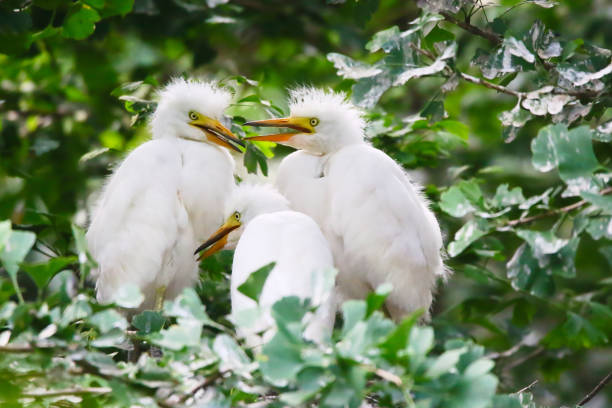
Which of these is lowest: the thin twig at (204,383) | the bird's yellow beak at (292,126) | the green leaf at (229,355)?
the bird's yellow beak at (292,126)

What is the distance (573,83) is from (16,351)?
5.51 ft

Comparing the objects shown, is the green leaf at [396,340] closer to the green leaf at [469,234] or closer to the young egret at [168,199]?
the green leaf at [469,234]

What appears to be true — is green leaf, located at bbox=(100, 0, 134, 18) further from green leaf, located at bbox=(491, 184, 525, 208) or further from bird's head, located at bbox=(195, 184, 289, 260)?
green leaf, located at bbox=(491, 184, 525, 208)

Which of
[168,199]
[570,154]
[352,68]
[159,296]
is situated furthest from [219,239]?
[570,154]

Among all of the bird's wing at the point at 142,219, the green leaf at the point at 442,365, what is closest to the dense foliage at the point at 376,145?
the green leaf at the point at 442,365

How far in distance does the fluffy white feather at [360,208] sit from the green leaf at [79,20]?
33.6 inches

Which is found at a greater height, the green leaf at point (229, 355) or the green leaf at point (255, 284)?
the green leaf at point (255, 284)

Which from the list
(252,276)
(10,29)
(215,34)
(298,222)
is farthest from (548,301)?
(215,34)

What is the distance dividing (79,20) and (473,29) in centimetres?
134

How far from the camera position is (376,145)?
11.9ft

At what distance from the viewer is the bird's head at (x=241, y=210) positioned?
3.05m

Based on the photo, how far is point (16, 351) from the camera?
1622 millimetres

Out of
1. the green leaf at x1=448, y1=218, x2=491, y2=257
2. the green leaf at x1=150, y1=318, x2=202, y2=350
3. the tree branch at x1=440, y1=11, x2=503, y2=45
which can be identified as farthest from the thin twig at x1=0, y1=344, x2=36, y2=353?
the tree branch at x1=440, y1=11, x2=503, y2=45

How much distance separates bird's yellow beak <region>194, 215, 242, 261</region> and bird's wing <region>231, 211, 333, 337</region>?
1.01ft
